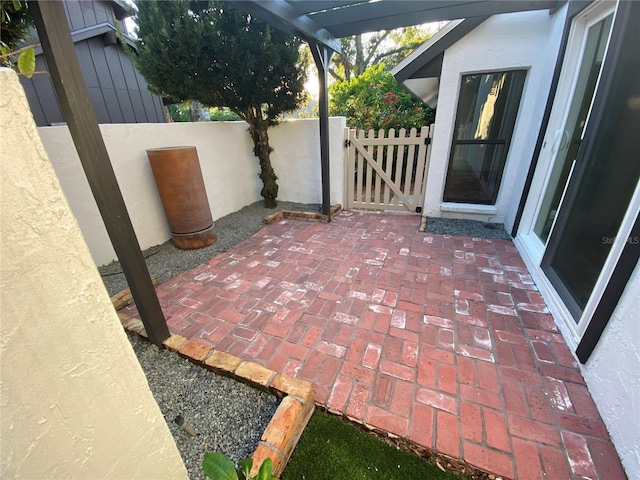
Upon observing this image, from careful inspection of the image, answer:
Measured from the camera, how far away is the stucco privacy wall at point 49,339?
0.57 m

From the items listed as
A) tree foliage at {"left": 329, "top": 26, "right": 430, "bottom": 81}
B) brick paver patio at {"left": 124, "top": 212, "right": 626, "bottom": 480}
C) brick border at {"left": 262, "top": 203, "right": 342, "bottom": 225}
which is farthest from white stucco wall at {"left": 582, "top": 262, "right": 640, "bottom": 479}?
tree foliage at {"left": 329, "top": 26, "right": 430, "bottom": 81}

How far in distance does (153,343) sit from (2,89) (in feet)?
6.31

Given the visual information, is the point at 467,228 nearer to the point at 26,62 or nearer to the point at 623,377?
the point at 623,377

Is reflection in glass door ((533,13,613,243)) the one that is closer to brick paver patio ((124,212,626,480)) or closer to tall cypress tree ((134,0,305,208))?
brick paver patio ((124,212,626,480))

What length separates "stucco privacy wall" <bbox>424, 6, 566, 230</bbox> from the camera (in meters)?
3.36

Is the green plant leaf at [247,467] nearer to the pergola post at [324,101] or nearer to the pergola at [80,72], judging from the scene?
the pergola at [80,72]

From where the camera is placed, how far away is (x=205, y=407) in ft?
5.28

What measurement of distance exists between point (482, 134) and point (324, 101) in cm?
244

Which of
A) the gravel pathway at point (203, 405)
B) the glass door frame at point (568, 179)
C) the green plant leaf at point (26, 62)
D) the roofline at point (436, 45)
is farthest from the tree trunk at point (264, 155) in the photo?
the green plant leaf at point (26, 62)

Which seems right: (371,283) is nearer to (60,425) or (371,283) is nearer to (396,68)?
(60,425)

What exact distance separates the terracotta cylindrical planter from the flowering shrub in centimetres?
444

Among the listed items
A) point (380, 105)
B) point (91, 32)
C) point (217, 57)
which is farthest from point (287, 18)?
point (91, 32)

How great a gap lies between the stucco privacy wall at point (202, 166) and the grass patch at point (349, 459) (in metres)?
3.13

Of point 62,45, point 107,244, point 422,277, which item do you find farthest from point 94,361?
point 107,244
